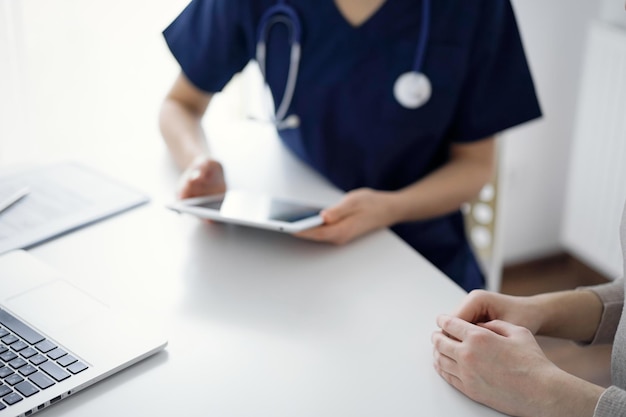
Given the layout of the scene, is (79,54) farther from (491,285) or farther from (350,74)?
(491,285)

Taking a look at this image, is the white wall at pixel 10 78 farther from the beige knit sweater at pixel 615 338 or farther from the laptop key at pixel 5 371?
the beige knit sweater at pixel 615 338

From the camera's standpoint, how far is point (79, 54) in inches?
67.2

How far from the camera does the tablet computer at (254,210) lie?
39.7 inches

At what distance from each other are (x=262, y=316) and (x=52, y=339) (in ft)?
0.74

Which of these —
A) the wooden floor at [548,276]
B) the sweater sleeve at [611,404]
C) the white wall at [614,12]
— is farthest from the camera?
the wooden floor at [548,276]

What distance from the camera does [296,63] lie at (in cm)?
126

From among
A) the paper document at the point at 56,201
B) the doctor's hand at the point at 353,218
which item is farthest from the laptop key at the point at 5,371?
the doctor's hand at the point at 353,218

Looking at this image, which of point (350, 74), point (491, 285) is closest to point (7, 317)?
point (350, 74)

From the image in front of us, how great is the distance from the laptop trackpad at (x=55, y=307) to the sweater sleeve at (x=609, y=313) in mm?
578

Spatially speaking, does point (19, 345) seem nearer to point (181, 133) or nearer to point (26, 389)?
point (26, 389)

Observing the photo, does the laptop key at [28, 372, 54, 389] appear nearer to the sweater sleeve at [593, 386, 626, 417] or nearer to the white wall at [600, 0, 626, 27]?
the sweater sleeve at [593, 386, 626, 417]

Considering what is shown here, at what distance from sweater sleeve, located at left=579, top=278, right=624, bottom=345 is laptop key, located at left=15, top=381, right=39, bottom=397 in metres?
0.63

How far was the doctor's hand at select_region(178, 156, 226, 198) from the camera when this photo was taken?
3.65 ft

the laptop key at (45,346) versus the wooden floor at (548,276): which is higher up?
the laptop key at (45,346)
